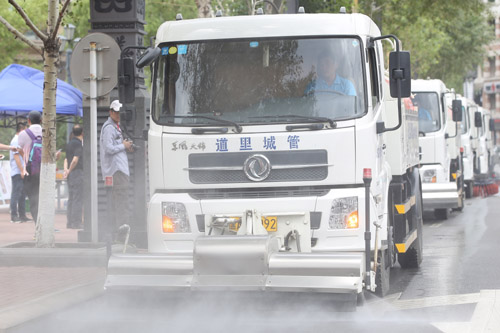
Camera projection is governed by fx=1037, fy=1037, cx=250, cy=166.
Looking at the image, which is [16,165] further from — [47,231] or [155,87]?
[155,87]

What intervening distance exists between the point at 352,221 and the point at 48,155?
17.6 feet

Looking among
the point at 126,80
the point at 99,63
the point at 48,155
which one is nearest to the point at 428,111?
the point at 99,63

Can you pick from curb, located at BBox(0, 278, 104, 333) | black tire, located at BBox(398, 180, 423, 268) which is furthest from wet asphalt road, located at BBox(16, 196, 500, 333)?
black tire, located at BBox(398, 180, 423, 268)

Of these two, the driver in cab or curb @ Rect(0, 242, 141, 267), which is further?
curb @ Rect(0, 242, 141, 267)

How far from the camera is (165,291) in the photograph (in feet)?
27.1

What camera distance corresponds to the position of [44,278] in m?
10.9

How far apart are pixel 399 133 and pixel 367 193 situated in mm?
2778

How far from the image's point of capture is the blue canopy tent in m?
20.6

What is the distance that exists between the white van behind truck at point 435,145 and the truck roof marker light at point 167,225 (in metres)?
11.4

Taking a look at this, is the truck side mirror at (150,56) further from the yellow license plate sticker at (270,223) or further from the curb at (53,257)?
the curb at (53,257)

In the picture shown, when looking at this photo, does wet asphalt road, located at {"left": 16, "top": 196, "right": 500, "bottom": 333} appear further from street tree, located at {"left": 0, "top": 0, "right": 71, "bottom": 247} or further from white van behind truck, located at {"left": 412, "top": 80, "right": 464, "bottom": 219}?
white van behind truck, located at {"left": 412, "top": 80, "right": 464, "bottom": 219}

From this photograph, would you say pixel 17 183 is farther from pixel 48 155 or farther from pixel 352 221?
pixel 352 221

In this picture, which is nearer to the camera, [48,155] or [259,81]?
[259,81]

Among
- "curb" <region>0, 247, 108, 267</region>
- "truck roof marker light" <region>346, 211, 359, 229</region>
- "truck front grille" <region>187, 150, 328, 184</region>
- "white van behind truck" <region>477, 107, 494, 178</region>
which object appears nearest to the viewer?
"truck roof marker light" <region>346, 211, 359, 229</region>
